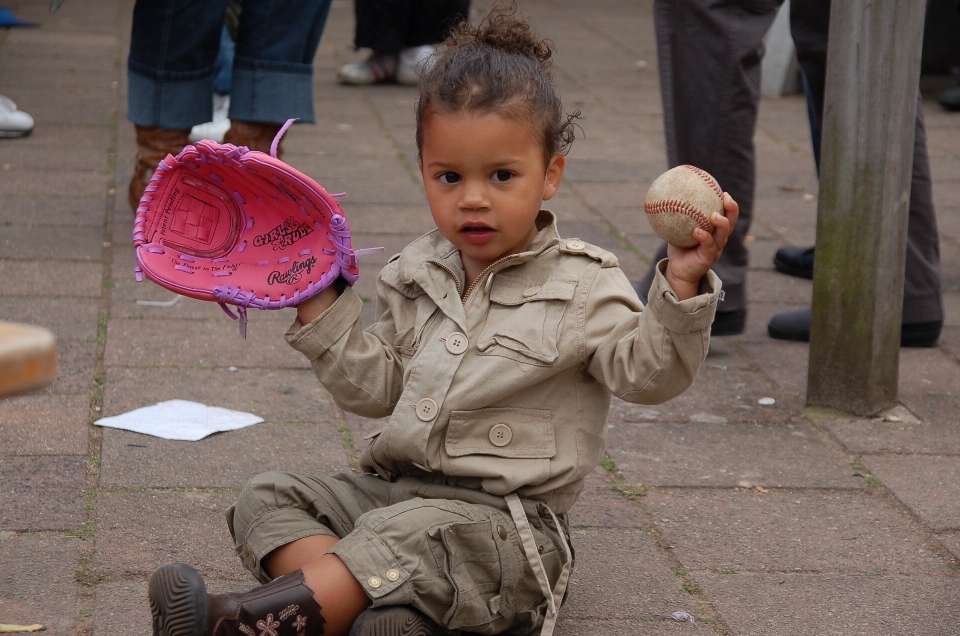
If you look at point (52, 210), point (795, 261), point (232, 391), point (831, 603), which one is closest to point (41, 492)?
point (232, 391)

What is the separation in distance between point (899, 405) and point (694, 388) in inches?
19.8

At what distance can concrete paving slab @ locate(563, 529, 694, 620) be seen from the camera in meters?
2.21

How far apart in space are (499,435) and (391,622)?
0.35m

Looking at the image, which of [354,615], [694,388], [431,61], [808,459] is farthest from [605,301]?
[694,388]

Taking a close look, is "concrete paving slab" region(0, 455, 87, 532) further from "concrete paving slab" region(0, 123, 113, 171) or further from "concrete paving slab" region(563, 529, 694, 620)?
"concrete paving slab" region(0, 123, 113, 171)

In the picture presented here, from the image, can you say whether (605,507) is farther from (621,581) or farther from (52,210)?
(52,210)

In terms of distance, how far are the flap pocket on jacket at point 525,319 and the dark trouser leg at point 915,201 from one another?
65.9 inches

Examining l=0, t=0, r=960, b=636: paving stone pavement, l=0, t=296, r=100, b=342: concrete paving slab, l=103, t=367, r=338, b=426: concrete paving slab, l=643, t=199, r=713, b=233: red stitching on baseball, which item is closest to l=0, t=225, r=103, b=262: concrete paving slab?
l=0, t=0, r=960, b=636: paving stone pavement

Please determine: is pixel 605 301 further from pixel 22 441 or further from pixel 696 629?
pixel 22 441

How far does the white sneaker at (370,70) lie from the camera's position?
7309 millimetres

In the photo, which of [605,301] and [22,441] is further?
[22,441]

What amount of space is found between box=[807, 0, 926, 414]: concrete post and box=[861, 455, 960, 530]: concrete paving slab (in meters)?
0.25

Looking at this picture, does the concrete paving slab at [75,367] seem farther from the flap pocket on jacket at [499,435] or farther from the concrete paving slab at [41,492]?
the flap pocket on jacket at [499,435]

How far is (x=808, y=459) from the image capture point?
287 centimetres
